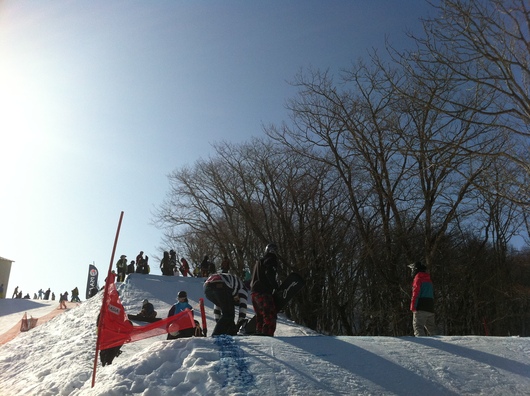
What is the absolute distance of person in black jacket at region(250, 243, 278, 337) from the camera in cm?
810

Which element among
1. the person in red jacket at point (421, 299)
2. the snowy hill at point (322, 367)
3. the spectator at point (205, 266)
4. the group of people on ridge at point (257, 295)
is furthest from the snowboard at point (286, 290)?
the spectator at point (205, 266)

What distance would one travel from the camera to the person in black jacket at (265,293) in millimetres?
8102

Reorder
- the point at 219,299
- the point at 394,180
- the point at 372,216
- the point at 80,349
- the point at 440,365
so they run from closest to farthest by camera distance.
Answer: the point at 440,365 → the point at 219,299 → the point at 80,349 → the point at 394,180 → the point at 372,216

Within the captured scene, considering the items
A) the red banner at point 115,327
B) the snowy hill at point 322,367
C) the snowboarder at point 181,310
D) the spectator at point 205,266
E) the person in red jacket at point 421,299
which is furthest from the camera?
the spectator at point 205,266

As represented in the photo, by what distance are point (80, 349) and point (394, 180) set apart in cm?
1489

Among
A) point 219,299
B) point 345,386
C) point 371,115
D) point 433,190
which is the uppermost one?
point 371,115

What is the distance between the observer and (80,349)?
11812 mm

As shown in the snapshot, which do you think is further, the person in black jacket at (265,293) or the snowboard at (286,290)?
the snowboard at (286,290)

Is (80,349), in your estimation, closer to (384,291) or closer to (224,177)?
(384,291)

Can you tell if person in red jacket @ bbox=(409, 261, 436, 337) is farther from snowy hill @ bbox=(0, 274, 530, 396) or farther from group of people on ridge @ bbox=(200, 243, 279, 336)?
group of people on ridge @ bbox=(200, 243, 279, 336)

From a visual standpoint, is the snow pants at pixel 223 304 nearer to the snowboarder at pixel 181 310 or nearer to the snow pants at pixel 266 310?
the snow pants at pixel 266 310

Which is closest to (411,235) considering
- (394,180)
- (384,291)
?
(394,180)

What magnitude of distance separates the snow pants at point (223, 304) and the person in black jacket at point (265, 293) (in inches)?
17.1

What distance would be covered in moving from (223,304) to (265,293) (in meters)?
0.74
